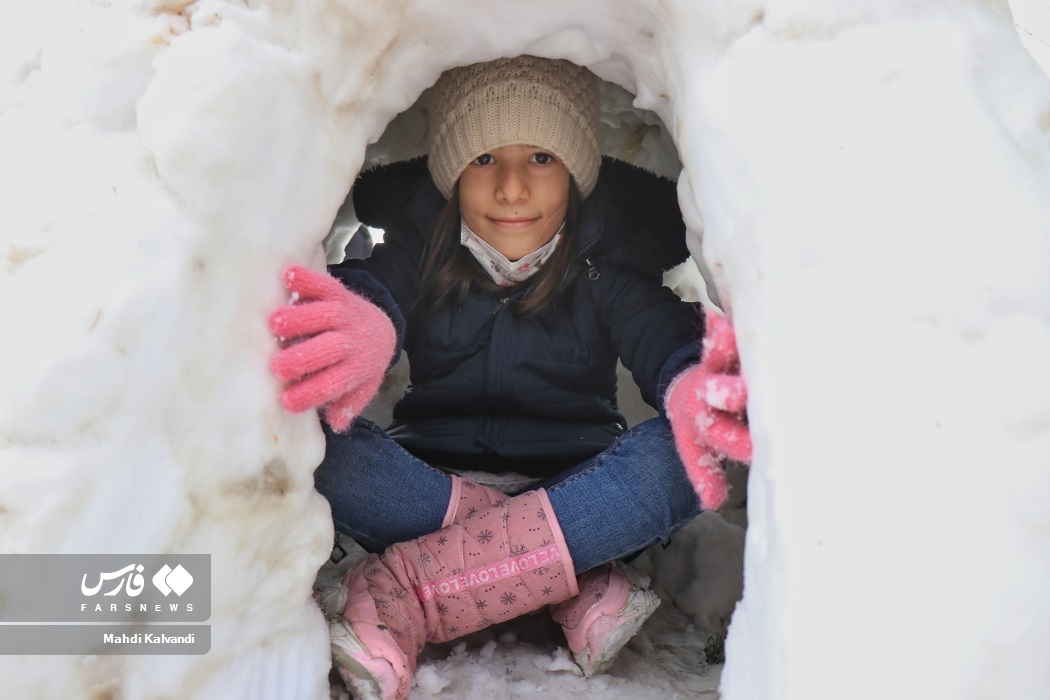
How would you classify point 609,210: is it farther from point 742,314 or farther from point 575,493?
point 742,314

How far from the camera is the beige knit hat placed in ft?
5.20

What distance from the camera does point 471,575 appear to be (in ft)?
4.51

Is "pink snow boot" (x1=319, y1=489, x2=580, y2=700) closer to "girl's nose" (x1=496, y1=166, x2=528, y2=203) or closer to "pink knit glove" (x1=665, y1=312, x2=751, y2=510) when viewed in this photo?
"pink knit glove" (x1=665, y1=312, x2=751, y2=510)

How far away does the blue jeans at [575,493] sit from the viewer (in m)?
1.39

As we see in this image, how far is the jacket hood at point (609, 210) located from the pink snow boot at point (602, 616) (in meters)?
0.61

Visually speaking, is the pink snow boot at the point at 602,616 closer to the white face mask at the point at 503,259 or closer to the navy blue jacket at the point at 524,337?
the navy blue jacket at the point at 524,337

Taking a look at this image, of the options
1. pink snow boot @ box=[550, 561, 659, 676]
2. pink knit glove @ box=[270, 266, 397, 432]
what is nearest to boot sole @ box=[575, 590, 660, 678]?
pink snow boot @ box=[550, 561, 659, 676]

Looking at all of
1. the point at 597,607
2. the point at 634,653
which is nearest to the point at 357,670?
the point at 597,607

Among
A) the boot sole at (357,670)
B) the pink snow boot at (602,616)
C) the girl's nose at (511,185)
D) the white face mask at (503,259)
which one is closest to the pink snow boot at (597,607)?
the pink snow boot at (602,616)

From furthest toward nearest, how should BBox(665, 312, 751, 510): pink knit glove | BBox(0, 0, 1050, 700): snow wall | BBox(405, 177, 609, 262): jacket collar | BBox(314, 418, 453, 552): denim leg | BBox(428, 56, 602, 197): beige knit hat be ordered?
BBox(405, 177, 609, 262): jacket collar, BBox(428, 56, 602, 197): beige knit hat, BBox(314, 418, 453, 552): denim leg, BBox(665, 312, 751, 510): pink knit glove, BBox(0, 0, 1050, 700): snow wall

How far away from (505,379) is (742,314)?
2.58 ft

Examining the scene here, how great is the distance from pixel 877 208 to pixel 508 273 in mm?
894

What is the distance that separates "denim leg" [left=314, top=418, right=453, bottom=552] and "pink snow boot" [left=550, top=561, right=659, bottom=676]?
0.90 feet

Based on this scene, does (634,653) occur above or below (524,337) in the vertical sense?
below
